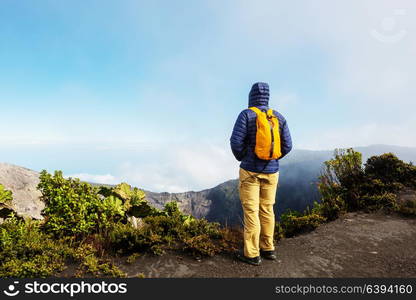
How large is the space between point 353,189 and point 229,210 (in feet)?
169

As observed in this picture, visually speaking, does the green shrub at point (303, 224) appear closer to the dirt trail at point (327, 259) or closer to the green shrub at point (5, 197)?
the dirt trail at point (327, 259)

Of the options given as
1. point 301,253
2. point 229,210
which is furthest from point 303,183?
point 301,253

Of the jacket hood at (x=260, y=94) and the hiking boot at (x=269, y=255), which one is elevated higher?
the jacket hood at (x=260, y=94)

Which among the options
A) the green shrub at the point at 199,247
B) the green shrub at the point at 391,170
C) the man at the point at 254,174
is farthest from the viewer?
the green shrub at the point at 391,170

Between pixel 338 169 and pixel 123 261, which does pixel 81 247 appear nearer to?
pixel 123 261

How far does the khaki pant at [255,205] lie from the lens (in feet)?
16.2

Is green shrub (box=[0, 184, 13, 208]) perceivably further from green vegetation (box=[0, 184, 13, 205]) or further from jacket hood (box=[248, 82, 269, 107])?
jacket hood (box=[248, 82, 269, 107])

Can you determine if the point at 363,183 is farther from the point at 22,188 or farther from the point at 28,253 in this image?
the point at 22,188

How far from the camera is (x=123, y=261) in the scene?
200 inches

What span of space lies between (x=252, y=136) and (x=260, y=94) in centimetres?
82

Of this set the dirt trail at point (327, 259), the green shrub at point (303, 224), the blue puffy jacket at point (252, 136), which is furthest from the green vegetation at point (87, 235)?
the green shrub at point (303, 224)

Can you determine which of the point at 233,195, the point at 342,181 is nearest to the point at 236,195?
the point at 233,195

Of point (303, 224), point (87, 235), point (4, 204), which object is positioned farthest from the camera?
point (303, 224)

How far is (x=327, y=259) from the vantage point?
553 cm
